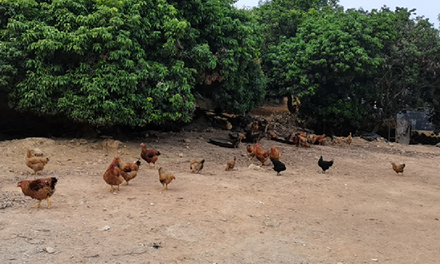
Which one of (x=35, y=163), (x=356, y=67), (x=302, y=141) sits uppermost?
(x=356, y=67)

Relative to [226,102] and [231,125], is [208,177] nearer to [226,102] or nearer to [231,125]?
[226,102]

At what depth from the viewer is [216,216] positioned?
704 centimetres

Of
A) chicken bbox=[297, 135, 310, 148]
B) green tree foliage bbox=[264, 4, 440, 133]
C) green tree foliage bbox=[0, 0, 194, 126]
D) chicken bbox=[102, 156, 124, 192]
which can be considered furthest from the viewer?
green tree foliage bbox=[264, 4, 440, 133]

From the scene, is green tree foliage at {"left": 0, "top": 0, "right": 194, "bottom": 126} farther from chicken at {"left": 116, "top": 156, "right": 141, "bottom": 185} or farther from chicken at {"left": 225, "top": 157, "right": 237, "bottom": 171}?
chicken at {"left": 116, "top": 156, "right": 141, "bottom": 185}

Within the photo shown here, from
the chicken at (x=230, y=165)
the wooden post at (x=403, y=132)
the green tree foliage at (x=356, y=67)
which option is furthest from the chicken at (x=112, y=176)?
the wooden post at (x=403, y=132)

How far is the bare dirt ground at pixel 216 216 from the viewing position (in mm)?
5523

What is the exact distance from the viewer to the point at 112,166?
791cm

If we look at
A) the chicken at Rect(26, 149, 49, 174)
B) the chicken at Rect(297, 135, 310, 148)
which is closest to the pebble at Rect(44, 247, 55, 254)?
the chicken at Rect(26, 149, 49, 174)

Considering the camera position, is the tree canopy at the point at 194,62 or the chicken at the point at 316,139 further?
the chicken at the point at 316,139

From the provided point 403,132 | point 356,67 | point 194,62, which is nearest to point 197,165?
point 194,62

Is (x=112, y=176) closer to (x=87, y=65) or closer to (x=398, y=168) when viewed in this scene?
(x=87, y=65)

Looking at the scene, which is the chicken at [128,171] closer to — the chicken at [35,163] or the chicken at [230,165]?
the chicken at [35,163]

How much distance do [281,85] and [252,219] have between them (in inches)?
733

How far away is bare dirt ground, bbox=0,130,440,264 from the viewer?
5.52m
